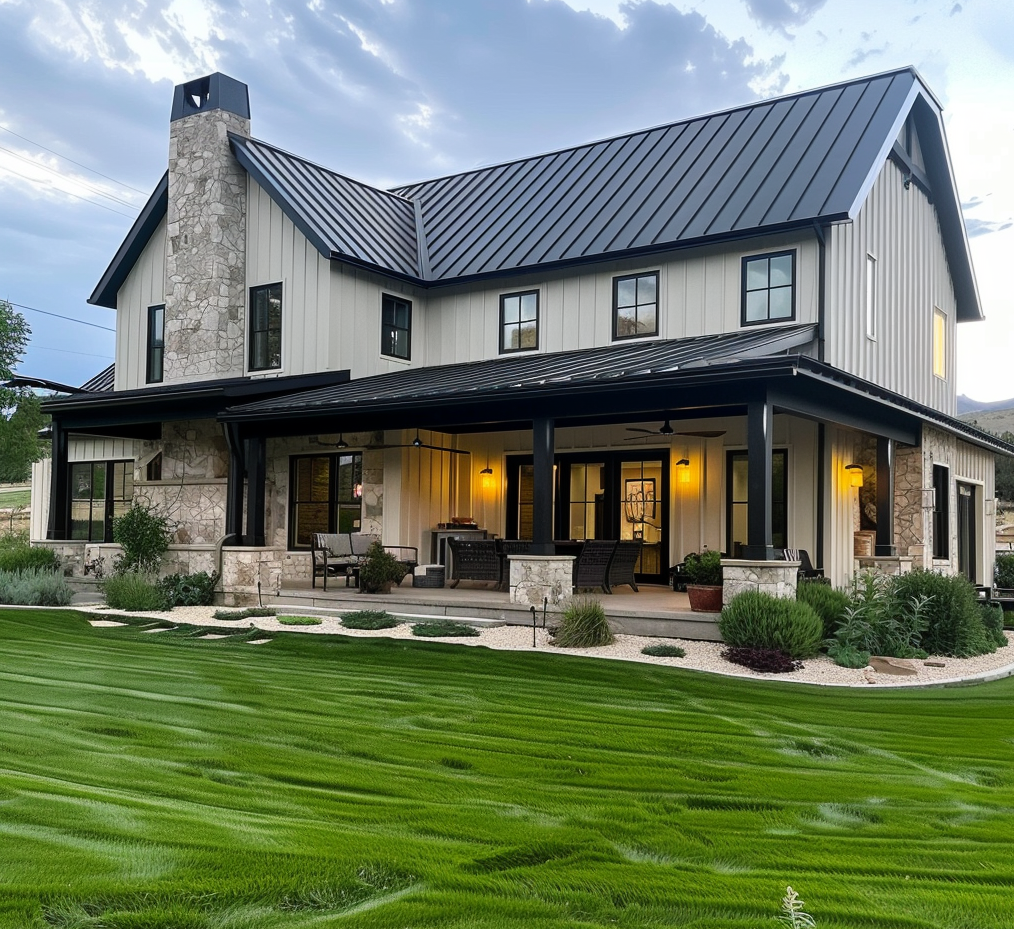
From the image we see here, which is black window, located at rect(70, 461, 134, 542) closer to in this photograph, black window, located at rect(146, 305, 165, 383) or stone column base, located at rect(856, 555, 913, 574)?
black window, located at rect(146, 305, 165, 383)

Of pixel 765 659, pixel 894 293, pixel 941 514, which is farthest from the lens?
pixel 941 514

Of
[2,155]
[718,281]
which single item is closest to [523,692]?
[718,281]

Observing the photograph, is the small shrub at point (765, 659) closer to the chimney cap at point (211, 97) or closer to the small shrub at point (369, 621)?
the small shrub at point (369, 621)

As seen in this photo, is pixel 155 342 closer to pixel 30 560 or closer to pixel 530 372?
pixel 30 560

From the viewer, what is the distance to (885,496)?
14422mm

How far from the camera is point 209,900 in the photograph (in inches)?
148

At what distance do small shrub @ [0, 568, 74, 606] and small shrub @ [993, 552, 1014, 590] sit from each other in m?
17.5

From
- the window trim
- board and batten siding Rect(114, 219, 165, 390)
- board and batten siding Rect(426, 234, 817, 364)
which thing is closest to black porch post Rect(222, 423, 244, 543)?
board and batten siding Rect(426, 234, 817, 364)

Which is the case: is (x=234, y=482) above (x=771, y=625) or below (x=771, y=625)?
above

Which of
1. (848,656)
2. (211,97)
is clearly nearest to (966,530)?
(848,656)

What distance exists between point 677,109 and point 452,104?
87.3 feet

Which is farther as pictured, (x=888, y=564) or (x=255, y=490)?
(x=255, y=490)

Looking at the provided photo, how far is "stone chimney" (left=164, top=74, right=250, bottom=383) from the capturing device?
1730 centimetres

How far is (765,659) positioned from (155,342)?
44.4 feet
